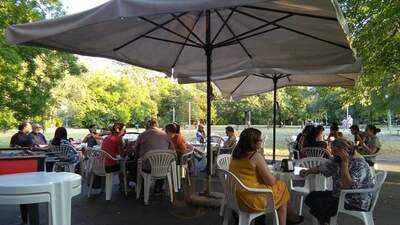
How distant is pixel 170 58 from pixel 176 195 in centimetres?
237

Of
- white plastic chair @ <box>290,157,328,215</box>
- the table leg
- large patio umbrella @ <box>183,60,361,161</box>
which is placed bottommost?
the table leg

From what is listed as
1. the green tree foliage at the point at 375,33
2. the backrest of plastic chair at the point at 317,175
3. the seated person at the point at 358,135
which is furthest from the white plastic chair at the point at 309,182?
the green tree foliage at the point at 375,33

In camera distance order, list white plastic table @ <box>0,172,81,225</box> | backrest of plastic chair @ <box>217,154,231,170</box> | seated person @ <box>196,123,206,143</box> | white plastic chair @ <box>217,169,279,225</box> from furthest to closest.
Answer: seated person @ <box>196,123,206,143</box>
backrest of plastic chair @ <box>217,154,231,170</box>
white plastic chair @ <box>217,169,279,225</box>
white plastic table @ <box>0,172,81,225</box>

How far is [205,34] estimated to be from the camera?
676cm

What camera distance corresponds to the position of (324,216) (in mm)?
4660

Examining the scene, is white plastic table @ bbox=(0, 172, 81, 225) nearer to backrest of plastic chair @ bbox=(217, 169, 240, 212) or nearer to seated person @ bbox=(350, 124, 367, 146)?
backrest of plastic chair @ bbox=(217, 169, 240, 212)

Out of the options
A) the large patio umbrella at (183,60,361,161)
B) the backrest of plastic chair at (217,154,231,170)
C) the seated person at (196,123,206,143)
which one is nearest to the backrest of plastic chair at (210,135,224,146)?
the seated person at (196,123,206,143)

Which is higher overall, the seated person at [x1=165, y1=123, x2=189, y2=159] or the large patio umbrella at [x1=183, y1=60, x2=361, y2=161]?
the large patio umbrella at [x1=183, y1=60, x2=361, y2=161]

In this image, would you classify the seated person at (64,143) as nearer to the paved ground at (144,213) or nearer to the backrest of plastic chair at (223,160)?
the paved ground at (144,213)

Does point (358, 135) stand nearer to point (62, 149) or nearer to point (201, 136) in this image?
point (201, 136)

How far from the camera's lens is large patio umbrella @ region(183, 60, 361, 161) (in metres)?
7.88

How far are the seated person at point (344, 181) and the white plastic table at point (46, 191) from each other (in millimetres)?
2487

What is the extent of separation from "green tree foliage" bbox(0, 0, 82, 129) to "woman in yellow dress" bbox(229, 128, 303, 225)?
35.7 ft

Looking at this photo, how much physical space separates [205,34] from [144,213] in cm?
276
